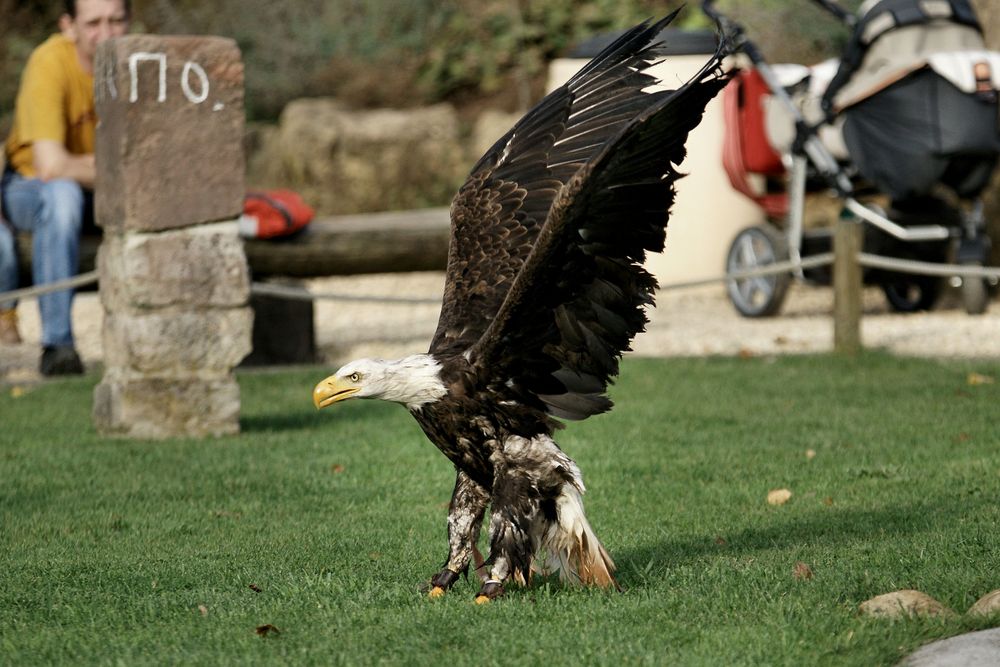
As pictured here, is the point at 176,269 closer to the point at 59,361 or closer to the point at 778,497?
the point at 59,361

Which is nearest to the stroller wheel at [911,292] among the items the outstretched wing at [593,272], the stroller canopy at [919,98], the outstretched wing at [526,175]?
the stroller canopy at [919,98]

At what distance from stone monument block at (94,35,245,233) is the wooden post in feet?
13.2

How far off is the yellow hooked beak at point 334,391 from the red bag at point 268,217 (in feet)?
17.6

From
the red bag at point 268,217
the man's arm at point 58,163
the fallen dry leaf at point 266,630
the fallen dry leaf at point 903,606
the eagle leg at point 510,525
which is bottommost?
the fallen dry leaf at point 266,630

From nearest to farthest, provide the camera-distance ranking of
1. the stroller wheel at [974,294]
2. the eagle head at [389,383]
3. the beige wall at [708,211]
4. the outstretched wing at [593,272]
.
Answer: the outstretched wing at [593,272]
the eagle head at [389,383]
the stroller wheel at [974,294]
the beige wall at [708,211]

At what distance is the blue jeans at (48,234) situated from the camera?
880cm

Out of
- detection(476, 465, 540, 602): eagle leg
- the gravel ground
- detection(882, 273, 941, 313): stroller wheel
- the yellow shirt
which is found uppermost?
the yellow shirt

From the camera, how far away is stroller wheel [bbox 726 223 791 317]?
37.3ft

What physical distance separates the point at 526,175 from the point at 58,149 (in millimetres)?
4569

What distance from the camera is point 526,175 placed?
5.04 metres

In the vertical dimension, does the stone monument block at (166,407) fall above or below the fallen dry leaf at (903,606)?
below

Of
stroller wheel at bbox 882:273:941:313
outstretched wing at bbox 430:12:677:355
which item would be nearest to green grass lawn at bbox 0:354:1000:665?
outstretched wing at bbox 430:12:677:355

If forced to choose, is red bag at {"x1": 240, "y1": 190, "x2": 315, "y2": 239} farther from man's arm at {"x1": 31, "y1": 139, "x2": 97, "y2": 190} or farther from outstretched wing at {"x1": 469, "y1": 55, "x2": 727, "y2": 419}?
outstretched wing at {"x1": 469, "y1": 55, "x2": 727, "y2": 419}

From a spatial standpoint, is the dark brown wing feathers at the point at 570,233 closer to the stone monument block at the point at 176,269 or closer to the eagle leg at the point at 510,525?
the eagle leg at the point at 510,525
